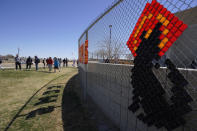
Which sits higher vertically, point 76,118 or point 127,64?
point 127,64

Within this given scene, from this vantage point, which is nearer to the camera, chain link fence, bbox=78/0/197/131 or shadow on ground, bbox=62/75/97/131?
chain link fence, bbox=78/0/197/131

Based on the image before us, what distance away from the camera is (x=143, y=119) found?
70.7 inches

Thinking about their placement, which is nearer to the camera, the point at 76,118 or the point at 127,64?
the point at 127,64

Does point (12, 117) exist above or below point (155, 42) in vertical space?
below

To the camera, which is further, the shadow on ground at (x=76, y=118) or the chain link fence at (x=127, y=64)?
the shadow on ground at (x=76, y=118)

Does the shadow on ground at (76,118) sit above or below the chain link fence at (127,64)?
below

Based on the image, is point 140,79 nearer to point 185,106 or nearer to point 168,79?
point 168,79

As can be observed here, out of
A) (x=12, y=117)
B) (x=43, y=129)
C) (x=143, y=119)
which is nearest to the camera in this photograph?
(x=143, y=119)

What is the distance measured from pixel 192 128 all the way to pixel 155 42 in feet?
3.39

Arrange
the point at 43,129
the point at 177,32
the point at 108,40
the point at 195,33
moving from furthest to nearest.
Answer: 1. the point at 108,40
2. the point at 43,129
3. the point at 195,33
4. the point at 177,32

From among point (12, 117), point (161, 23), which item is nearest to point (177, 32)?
point (161, 23)

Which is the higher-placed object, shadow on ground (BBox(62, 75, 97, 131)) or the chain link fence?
the chain link fence

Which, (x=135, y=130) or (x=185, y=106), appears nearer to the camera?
(x=185, y=106)

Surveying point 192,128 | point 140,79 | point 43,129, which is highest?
point 140,79
